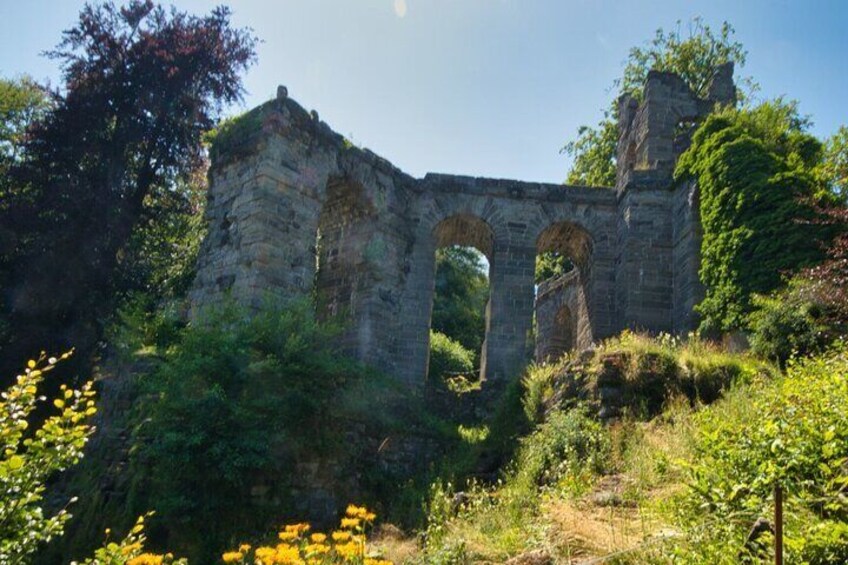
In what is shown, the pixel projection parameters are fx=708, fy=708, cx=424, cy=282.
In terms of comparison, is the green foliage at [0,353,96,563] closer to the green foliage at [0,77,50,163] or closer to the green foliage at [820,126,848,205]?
the green foliage at [820,126,848,205]

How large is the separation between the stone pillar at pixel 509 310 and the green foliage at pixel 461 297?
12.8m

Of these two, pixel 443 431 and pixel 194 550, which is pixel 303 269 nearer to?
pixel 443 431

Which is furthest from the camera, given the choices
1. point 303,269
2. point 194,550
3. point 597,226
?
point 597,226

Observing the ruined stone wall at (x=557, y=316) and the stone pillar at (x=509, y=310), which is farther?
the ruined stone wall at (x=557, y=316)

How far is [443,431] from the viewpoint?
39.0 feet

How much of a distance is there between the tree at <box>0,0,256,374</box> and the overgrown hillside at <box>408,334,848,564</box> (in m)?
8.87

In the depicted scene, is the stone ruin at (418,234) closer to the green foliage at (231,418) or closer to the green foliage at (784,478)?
the green foliage at (231,418)

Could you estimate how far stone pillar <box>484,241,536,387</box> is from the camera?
14.2m

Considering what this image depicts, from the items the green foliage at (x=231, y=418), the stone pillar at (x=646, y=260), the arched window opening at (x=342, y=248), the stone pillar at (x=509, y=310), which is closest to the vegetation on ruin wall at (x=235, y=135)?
the arched window opening at (x=342, y=248)

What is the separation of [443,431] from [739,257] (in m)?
5.59

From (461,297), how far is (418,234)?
50.5 ft

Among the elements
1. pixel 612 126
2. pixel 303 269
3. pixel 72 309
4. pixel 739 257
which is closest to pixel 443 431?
pixel 303 269

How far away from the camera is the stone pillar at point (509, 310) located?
14.2 meters

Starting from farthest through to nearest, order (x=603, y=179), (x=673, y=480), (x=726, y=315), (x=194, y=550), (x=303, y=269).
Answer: (x=603, y=179) → (x=303, y=269) → (x=726, y=315) → (x=194, y=550) → (x=673, y=480)
